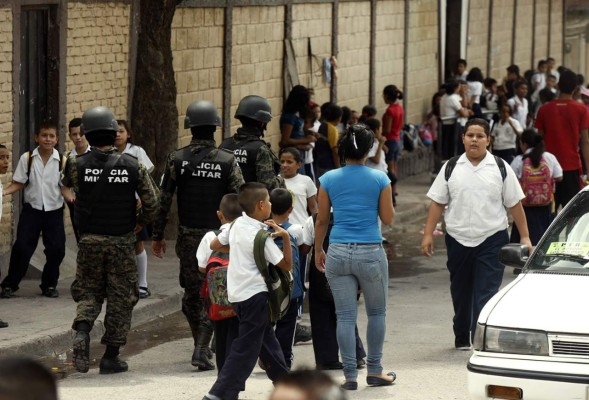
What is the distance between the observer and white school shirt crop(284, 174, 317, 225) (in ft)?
32.9

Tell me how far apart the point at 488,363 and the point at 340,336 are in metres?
1.66

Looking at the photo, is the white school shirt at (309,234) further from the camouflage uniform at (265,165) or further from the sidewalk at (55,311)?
the sidewalk at (55,311)

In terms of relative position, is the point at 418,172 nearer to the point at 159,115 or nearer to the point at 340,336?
the point at 159,115

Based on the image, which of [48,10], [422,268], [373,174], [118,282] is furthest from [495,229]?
[48,10]

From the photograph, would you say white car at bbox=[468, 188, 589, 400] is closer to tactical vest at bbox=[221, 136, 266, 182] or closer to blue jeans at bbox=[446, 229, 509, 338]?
blue jeans at bbox=[446, 229, 509, 338]

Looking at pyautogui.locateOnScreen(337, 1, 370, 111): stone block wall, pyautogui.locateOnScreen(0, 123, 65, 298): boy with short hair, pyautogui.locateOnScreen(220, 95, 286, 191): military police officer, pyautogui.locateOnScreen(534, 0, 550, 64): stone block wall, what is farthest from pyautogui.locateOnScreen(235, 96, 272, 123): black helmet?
pyautogui.locateOnScreen(534, 0, 550, 64): stone block wall

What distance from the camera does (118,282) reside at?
8953mm

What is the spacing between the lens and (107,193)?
8.97 m

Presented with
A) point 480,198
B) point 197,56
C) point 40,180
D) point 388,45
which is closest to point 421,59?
point 388,45

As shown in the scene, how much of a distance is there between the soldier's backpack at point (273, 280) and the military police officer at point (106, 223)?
1.48m

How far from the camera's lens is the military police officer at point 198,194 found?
9062 millimetres

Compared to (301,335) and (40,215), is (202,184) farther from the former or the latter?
→ (40,215)

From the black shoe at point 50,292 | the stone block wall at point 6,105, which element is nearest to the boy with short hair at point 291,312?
the black shoe at point 50,292

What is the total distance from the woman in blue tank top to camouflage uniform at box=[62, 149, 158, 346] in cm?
134
